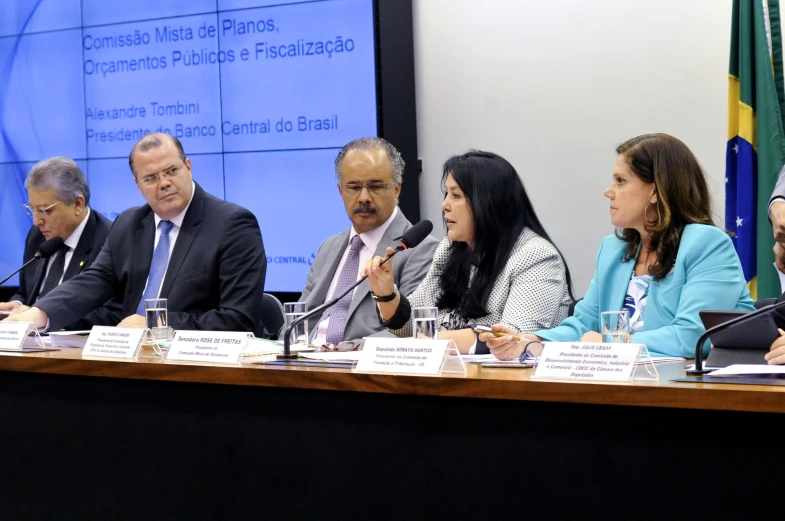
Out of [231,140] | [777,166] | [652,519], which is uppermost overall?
[231,140]

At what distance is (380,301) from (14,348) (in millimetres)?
1006

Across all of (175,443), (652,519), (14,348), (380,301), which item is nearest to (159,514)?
(175,443)

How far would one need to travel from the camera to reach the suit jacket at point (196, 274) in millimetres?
3207

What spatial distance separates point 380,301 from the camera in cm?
271

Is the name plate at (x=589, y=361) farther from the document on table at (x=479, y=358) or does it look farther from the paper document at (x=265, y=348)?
the paper document at (x=265, y=348)

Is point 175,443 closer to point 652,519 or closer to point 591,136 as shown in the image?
point 652,519

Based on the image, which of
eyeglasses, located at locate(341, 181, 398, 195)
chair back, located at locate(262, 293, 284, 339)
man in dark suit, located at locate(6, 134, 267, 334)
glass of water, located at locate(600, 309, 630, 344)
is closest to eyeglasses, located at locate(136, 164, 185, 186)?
man in dark suit, located at locate(6, 134, 267, 334)

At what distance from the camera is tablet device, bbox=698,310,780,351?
177 centimetres

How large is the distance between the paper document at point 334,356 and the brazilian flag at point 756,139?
6.27ft

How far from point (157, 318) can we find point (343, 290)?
2.71 feet

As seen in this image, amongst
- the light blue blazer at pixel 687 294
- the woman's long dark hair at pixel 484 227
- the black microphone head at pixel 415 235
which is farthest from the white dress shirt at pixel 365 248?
the light blue blazer at pixel 687 294

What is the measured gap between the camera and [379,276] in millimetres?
2633

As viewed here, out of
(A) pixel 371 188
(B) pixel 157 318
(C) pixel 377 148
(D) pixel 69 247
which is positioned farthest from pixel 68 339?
(D) pixel 69 247

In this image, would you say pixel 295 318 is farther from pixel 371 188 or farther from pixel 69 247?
pixel 69 247
